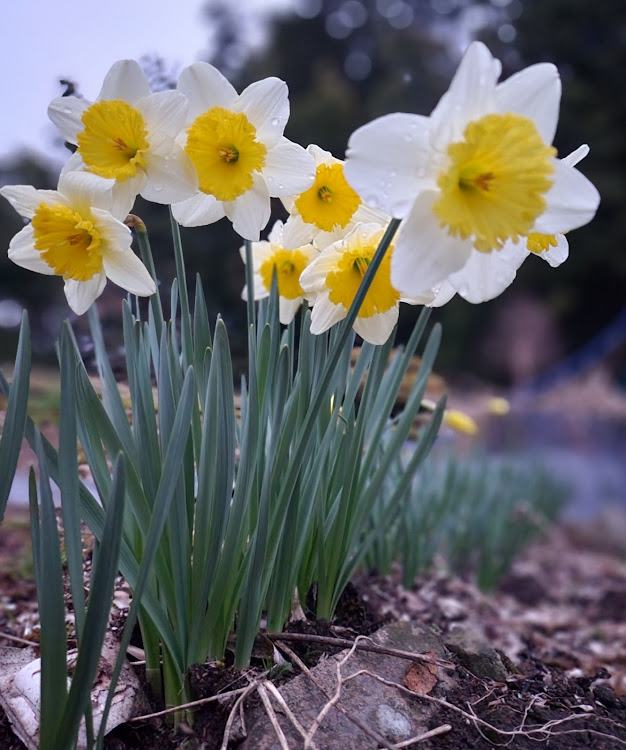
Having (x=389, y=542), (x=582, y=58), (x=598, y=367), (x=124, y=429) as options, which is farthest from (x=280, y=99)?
(x=582, y=58)

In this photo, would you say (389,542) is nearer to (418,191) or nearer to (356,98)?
(418,191)

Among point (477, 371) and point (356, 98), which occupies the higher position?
point (356, 98)

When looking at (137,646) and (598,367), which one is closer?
(137,646)

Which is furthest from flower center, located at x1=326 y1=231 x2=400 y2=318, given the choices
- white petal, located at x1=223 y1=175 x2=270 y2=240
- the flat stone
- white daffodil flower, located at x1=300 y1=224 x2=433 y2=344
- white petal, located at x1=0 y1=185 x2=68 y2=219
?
the flat stone

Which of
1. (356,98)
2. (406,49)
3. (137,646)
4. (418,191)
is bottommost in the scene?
(137,646)

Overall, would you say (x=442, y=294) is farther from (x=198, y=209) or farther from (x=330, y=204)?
(x=198, y=209)

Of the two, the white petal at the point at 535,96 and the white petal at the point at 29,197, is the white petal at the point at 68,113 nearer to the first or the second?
the white petal at the point at 29,197

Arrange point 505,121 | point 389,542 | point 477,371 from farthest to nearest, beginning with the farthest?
point 477,371 < point 389,542 < point 505,121

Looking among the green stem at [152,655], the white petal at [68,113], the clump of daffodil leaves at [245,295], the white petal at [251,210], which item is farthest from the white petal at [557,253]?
the green stem at [152,655]
